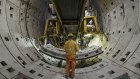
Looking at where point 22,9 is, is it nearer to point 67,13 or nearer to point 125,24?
point 67,13

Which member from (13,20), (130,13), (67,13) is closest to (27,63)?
(13,20)

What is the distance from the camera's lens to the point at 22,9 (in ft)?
28.9

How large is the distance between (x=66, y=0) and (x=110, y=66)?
287 centimetres

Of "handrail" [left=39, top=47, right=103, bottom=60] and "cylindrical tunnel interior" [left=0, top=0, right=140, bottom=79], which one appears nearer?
"cylindrical tunnel interior" [left=0, top=0, right=140, bottom=79]

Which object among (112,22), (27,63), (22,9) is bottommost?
(27,63)

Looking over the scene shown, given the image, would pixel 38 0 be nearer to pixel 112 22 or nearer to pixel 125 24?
pixel 112 22

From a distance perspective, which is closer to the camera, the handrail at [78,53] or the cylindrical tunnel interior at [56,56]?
the cylindrical tunnel interior at [56,56]

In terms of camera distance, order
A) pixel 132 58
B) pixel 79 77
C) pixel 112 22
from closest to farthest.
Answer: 1. pixel 132 58
2. pixel 79 77
3. pixel 112 22

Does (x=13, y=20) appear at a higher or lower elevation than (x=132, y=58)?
higher

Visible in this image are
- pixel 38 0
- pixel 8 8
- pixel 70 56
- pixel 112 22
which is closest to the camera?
pixel 70 56

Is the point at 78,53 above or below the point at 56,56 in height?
above

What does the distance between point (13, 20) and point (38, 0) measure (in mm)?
3984

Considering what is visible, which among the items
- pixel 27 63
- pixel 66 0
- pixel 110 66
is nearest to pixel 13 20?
pixel 27 63

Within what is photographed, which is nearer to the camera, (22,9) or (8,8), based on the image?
(8,8)
